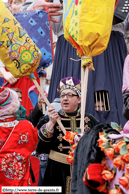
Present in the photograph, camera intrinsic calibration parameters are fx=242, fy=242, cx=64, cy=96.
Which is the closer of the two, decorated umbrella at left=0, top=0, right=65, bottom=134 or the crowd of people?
the crowd of people

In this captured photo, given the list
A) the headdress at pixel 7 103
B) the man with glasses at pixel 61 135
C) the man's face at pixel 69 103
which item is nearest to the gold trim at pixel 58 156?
the man with glasses at pixel 61 135

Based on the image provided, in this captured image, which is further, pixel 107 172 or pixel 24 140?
pixel 24 140

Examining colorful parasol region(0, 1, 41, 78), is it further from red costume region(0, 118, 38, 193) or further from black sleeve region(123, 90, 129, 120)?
black sleeve region(123, 90, 129, 120)

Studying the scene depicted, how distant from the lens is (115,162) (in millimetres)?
1055

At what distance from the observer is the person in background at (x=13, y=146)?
82.8 inches

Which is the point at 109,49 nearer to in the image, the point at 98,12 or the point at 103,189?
the point at 98,12

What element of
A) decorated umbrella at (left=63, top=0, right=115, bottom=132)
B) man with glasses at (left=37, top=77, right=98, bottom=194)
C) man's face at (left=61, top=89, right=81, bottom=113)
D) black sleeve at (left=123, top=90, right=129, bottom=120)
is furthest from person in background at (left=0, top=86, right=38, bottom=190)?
black sleeve at (left=123, top=90, right=129, bottom=120)

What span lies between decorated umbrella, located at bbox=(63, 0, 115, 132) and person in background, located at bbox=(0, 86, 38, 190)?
680 millimetres

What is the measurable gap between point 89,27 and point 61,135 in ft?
3.81

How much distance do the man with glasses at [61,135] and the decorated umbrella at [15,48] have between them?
1.54 feet

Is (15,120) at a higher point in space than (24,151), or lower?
higher

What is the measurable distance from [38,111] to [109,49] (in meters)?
1.34

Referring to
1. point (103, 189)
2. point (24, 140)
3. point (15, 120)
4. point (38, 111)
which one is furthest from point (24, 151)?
point (103, 189)

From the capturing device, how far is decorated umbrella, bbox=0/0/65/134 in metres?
2.01
